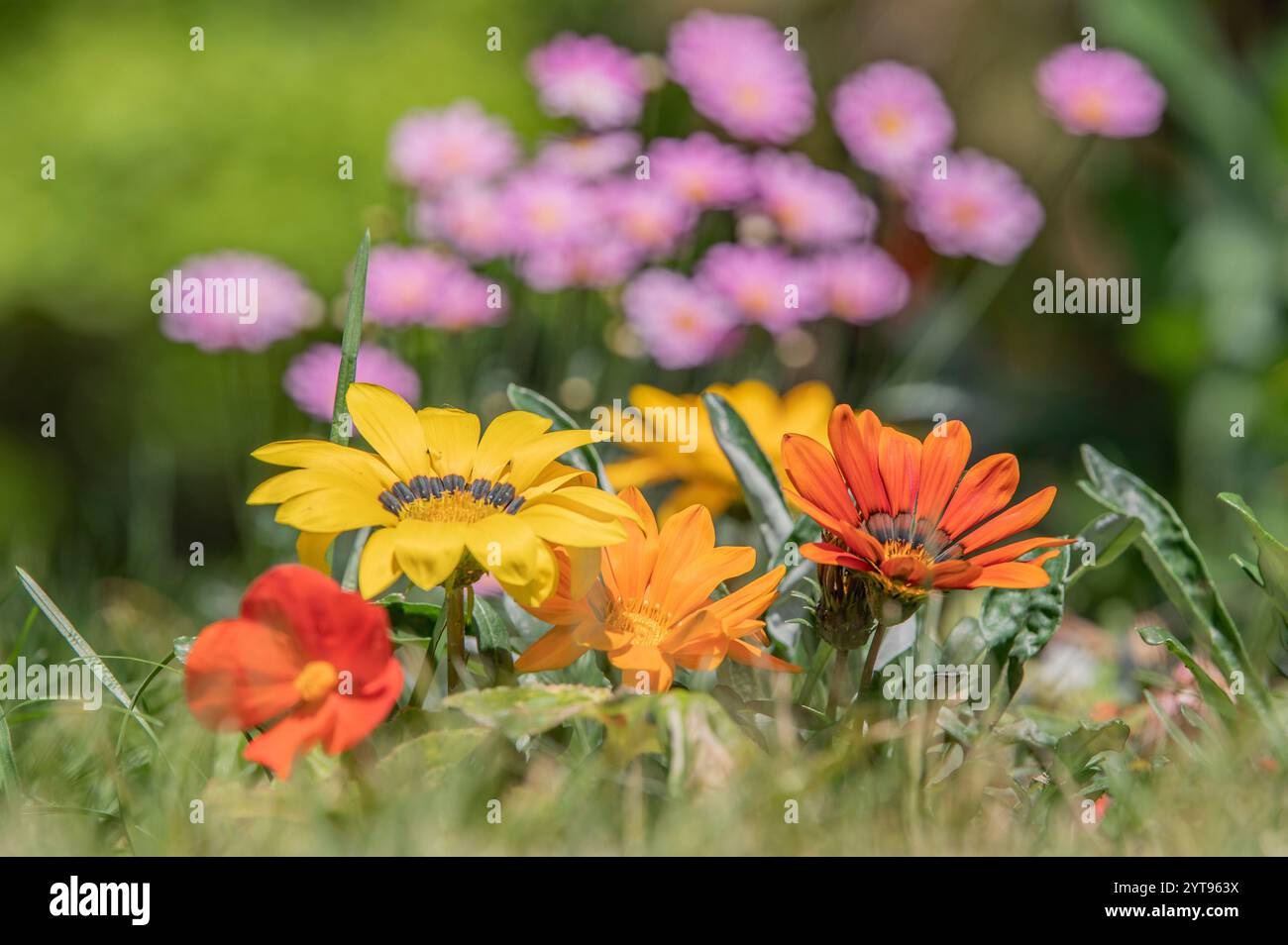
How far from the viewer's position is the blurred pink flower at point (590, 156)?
2.08m

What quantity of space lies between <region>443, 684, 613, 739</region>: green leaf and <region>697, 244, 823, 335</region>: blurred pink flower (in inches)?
46.3

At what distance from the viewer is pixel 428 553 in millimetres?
818

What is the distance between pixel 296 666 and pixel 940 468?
1.46ft

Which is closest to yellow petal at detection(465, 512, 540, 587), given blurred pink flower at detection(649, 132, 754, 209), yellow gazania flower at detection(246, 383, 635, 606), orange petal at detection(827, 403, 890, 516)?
yellow gazania flower at detection(246, 383, 635, 606)

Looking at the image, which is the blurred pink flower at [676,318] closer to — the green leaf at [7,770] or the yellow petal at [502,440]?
the yellow petal at [502,440]

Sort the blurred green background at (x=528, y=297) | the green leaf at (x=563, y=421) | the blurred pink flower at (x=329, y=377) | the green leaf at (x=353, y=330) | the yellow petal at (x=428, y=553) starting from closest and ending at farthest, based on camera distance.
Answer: the yellow petal at (x=428, y=553), the green leaf at (x=353, y=330), the green leaf at (x=563, y=421), the blurred pink flower at (x=329, y=377), the blurred green background at (x=528, y=297)

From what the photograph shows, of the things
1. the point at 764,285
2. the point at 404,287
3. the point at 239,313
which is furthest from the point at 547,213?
the point at 239,313

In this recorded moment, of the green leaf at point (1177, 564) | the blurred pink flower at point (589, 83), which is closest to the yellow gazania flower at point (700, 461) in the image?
the green leaf at point (1177, 564)

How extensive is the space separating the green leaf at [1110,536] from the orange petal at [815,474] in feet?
0.70

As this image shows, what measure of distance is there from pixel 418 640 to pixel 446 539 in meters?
0.23

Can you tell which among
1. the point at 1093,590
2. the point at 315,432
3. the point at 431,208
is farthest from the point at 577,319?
the point at 1093,590

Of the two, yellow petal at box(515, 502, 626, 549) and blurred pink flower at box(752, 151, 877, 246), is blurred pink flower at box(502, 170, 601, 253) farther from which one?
yellow petal at box(515, 502, 626, 549)
